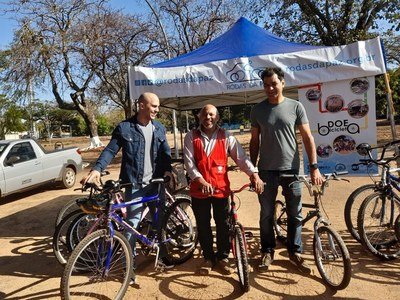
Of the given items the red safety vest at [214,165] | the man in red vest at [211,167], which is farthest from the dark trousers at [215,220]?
the red safety vest at [214,165]

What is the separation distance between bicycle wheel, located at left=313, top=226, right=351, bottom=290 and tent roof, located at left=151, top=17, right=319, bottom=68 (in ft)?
9.43

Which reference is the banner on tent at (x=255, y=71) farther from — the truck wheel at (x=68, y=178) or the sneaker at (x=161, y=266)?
the truck wheel at (x=68, y=178)

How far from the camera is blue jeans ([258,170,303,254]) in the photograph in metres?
3.80

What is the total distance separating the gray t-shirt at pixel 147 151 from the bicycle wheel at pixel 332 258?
Answer: 1887 millimetres

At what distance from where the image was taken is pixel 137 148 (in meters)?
3.86

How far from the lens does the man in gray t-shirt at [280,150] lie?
372cm

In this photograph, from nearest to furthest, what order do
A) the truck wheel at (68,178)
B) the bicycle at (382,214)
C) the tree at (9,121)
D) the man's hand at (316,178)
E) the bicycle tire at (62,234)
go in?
the man's hand at (316,178) → the bicycle at (382,214) → the bicycle tire at (62,234) → the truck wheel at (68,178) → the tree at (9,121)

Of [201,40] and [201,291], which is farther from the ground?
[201,40]

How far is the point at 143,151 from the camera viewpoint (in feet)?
12.8

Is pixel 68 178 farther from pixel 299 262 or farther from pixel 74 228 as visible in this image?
pixel 299 262

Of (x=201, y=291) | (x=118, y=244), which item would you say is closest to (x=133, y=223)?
(x=118, y=244)

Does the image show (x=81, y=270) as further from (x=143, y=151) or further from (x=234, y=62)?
(x=234, y=62)

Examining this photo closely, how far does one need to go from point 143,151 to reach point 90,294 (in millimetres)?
1544

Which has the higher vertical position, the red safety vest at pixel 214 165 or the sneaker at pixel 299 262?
the red safety vest at pixel 214 165
